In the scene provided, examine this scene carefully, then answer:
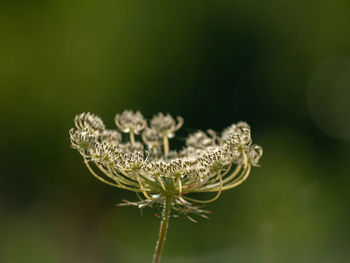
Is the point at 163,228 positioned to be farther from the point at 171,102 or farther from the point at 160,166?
the point at 171,102

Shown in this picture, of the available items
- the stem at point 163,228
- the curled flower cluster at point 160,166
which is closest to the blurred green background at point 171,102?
the curled flower cluster at point 160,166

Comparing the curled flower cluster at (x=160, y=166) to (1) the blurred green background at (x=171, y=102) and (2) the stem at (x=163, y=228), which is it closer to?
(2) the stem at (x=163, y=228)

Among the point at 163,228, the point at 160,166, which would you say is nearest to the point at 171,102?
the point at 160,166

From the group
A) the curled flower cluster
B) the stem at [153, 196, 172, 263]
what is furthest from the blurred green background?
the stem at [153, 196, 172, 263]
